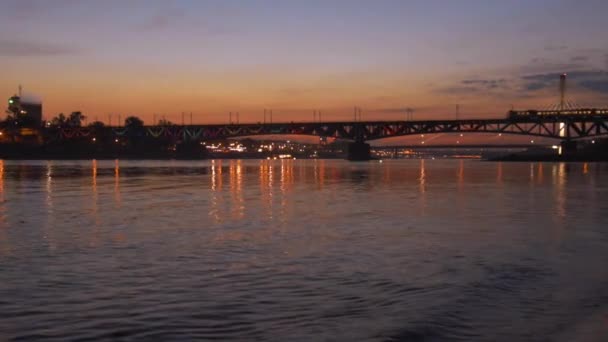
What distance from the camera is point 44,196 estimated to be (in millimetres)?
40000

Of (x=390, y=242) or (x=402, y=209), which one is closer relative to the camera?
(x=390, y=242)

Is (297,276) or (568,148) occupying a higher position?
(568,148)

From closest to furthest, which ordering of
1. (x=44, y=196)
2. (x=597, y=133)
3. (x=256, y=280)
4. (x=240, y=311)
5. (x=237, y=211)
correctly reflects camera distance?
(x=240, y=311)
(x=256, y=280)
(x=237, y=211)
(x=44, y=196)
(x=597, y=133)

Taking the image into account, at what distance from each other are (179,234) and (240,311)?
11161mm

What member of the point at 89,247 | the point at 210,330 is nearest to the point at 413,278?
the point at 210,330

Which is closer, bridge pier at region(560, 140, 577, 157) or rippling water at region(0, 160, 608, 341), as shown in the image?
rippling water at region(0, 160, 608, 341)

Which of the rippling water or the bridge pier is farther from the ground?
the bridge pier

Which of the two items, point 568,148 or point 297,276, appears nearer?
point 297,276

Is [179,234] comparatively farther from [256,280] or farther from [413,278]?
[413,278]

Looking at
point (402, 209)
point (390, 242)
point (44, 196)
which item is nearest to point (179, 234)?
point (390, 242)

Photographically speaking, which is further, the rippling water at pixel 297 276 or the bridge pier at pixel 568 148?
the bridge pier at pixel 568 148

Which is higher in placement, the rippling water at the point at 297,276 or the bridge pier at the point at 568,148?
the bridge pier at the point at 568,148

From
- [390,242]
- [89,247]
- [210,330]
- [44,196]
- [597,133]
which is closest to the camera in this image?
[210,330]

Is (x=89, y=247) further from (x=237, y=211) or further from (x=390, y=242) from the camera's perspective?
(x=237, y=211)
